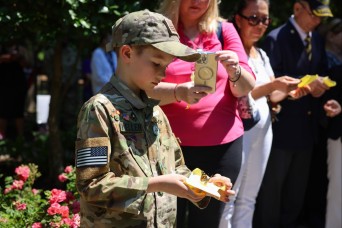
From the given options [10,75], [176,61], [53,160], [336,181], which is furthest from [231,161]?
[10,75]

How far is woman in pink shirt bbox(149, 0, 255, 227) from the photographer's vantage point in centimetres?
340

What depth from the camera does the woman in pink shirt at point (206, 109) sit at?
340 centimetres

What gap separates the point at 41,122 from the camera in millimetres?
9414

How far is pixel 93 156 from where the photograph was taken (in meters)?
2.28

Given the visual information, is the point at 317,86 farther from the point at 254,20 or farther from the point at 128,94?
the point at 128,94

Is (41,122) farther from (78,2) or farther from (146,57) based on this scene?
(146,57)

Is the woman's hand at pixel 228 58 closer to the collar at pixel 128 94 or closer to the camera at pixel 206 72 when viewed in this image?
the camera at pixel 206 72

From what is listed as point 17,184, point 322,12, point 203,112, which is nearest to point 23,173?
point 17,184

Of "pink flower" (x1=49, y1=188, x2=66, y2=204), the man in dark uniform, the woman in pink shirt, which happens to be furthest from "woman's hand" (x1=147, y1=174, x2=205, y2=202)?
the man in dark uniform

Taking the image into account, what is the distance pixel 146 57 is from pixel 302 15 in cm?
293

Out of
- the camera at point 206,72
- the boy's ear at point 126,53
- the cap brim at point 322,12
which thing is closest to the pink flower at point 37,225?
the camera at point 206,72

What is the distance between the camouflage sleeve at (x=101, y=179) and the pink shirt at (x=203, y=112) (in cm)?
111

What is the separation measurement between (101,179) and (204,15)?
1.56 m

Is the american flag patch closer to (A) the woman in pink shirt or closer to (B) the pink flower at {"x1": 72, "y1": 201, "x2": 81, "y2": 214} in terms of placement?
(A) the woman in pink shirt
